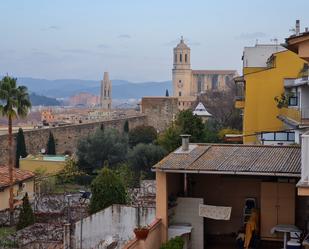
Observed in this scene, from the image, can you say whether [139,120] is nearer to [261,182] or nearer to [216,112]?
[216,112]

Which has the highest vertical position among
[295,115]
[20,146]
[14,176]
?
[295,115]

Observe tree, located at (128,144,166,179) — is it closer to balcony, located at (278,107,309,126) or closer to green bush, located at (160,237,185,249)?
balcony, located at (278,107,309,126)

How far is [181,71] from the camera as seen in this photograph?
174 m

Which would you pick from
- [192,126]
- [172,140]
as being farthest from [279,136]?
[172,140]

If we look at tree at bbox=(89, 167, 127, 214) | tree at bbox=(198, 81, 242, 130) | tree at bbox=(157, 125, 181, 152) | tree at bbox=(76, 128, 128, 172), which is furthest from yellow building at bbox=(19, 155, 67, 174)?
tree at bbox=(89, 167, 127, 214)

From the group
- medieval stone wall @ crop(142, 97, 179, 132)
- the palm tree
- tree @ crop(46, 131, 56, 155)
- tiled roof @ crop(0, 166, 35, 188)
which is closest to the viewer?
the palm tree

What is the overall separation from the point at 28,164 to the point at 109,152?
5493mm

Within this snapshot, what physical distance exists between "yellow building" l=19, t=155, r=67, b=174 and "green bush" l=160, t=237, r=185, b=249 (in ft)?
86.1

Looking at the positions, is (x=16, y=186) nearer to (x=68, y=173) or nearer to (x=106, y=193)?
(x=68, y=173)

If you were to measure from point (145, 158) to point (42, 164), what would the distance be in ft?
21.7

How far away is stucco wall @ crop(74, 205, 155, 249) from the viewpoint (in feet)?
55.1

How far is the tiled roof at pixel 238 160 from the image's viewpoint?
11.1 meters

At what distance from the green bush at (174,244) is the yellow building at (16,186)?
1645 cm

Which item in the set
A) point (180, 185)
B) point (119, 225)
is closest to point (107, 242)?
point (119, 225)
